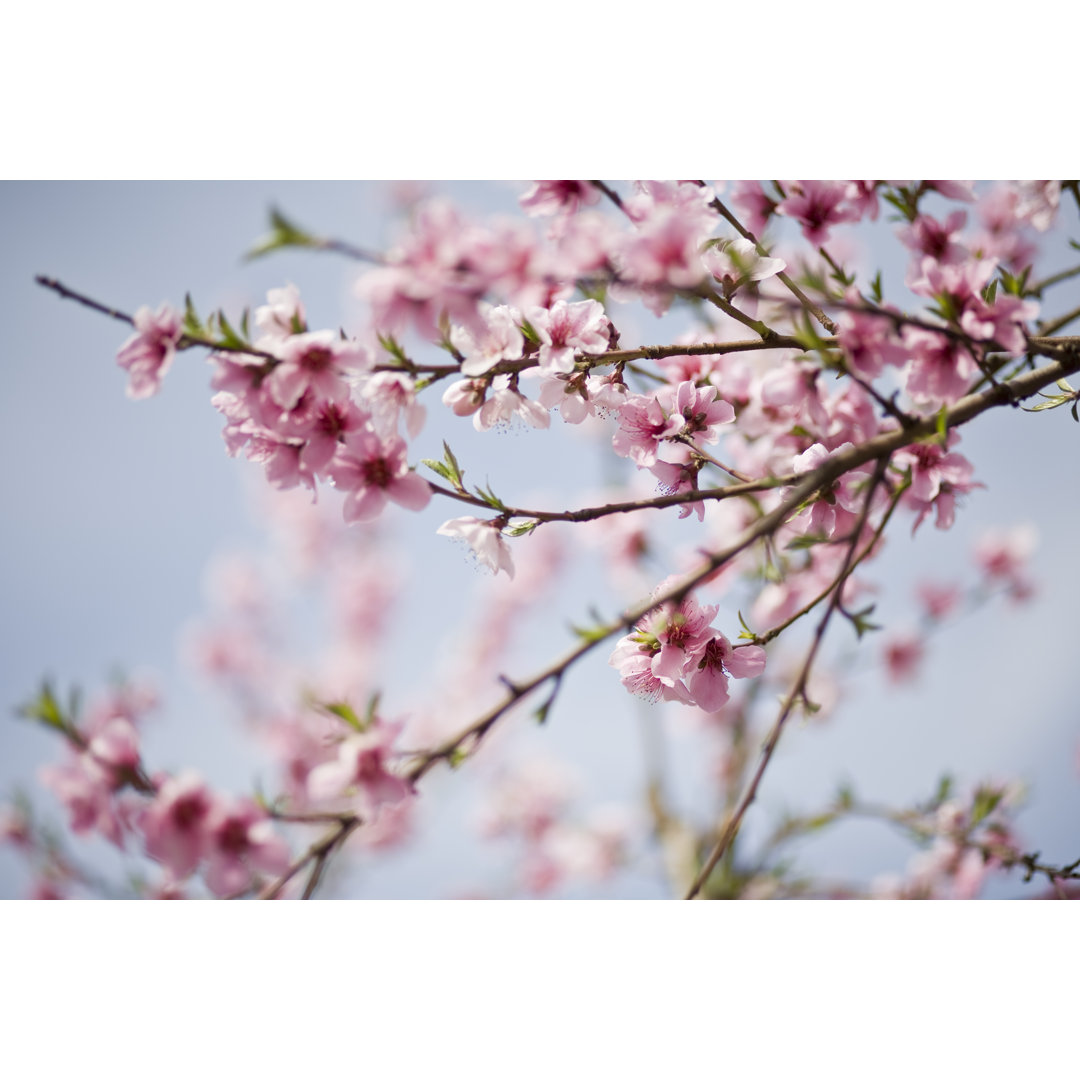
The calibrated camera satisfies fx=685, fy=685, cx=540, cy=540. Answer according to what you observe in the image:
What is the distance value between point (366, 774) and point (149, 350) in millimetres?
503

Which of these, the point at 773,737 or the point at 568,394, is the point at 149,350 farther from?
the point at 773,737

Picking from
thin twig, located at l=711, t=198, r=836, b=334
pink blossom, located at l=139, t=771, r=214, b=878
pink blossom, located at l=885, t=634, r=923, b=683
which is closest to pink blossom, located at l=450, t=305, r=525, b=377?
thin twig, located at l=711, t=198, r=836, b=334

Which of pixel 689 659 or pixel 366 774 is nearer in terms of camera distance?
pixel 366 774

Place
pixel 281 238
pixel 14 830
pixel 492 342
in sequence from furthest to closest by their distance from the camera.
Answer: pixel 14 830 < pixel 492 342 < pixel 281 238

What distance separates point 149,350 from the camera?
73 centimetres

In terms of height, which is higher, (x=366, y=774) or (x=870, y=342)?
(x=870, y=342)

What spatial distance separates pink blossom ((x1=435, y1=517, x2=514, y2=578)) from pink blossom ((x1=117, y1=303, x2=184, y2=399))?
1.12 feet

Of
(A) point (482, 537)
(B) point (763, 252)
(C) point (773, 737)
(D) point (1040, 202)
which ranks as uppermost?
(D) point (1040, 202)

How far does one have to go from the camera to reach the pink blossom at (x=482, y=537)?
0.80 metres

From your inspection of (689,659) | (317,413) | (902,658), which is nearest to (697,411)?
(689,659)

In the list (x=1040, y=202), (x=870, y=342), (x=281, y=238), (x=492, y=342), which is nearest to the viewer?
(x=281, y=238)

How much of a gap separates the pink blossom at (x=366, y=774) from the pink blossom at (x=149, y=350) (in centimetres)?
44
